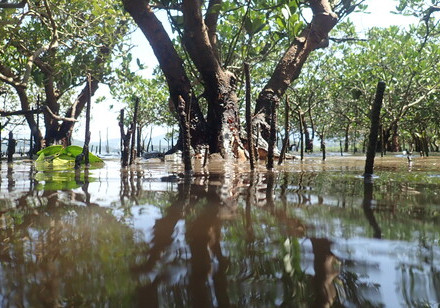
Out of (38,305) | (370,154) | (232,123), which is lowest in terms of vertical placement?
(38,305)

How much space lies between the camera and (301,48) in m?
7.54

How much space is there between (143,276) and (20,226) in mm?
650

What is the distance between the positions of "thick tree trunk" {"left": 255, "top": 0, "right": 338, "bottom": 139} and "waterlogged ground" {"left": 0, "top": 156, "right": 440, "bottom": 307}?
19.5 feet

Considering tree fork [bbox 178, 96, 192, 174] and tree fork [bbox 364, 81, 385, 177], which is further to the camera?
tree fork [bbox 178, 96, 192, 174]

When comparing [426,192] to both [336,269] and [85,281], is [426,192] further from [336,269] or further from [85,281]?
[85,281]

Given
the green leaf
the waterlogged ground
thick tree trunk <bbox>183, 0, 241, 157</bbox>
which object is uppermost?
thick tree trunk <bbox>183, 0, 241, 157</bbox>

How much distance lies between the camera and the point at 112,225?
3.82ft

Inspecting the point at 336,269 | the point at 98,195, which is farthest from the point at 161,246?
the point at 98,195

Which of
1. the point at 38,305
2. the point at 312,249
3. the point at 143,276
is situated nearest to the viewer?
the point at 38,305

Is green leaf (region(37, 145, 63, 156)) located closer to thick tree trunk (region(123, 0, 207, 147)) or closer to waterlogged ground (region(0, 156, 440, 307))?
thick tree trunk (region(123, 0, 207, 147))

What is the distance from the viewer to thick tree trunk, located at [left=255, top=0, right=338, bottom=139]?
7.17 meters

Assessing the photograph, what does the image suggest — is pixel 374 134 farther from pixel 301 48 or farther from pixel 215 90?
pixel 301 48

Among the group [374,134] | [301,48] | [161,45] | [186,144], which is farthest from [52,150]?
[374,134]

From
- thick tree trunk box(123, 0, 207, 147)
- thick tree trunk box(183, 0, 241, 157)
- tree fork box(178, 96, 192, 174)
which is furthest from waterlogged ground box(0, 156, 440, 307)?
thick tree trunk box(123, 0, 207, 147)
